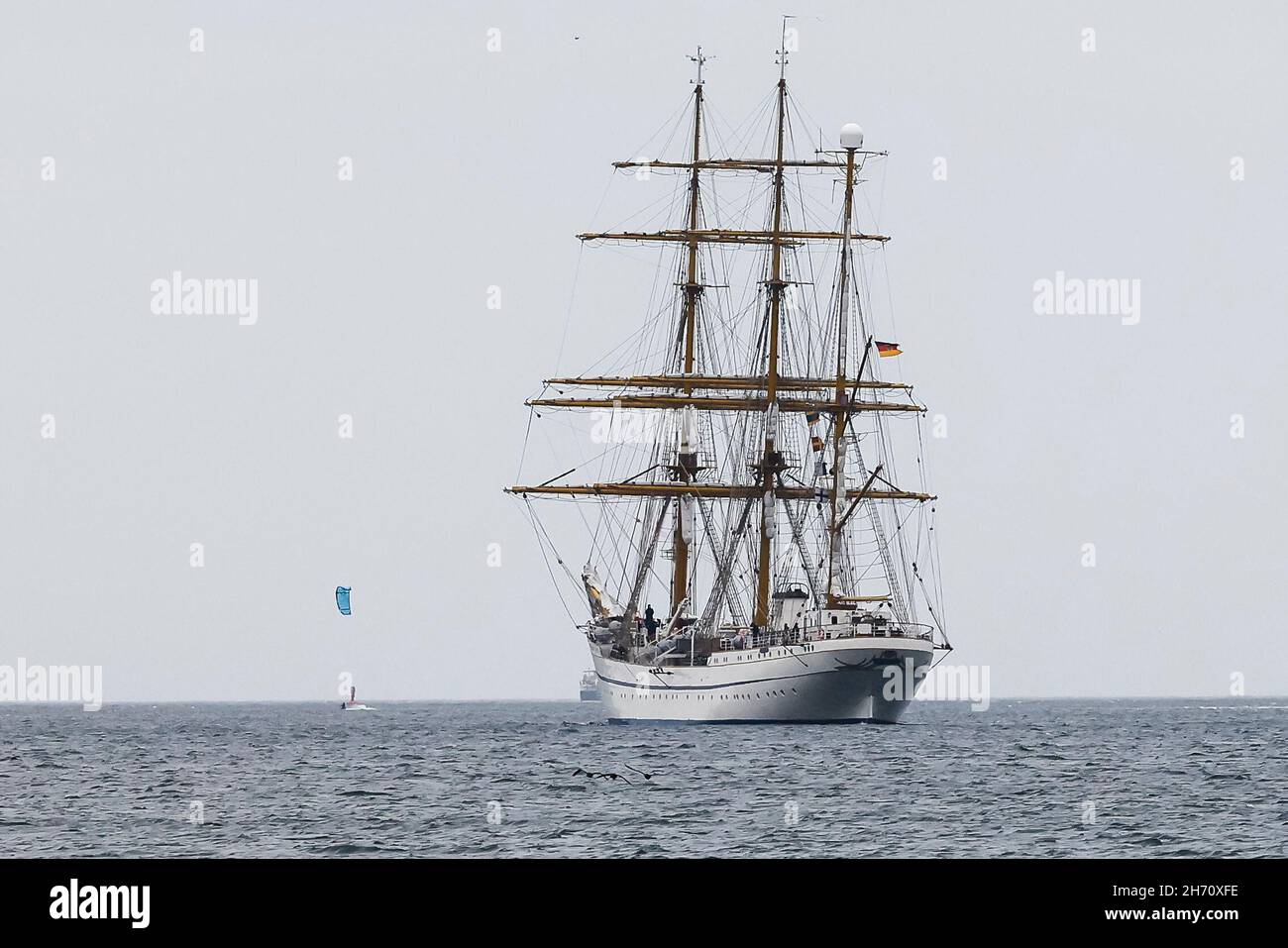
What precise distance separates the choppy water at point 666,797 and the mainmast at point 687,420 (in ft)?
70.9

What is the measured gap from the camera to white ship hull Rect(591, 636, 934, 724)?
10400 centimetres

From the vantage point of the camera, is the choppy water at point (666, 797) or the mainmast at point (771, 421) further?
the mainmast at point (771, 421)

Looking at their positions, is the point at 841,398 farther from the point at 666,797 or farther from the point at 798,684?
the point at 666,797

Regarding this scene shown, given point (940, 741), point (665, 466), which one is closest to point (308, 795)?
point (940, 741)

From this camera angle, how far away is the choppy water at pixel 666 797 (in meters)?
47.1

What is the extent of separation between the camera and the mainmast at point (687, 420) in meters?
120

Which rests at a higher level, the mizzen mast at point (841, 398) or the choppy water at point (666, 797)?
the mizzen mast at point (841, 398)

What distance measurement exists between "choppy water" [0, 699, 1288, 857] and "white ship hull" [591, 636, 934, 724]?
11.6 ft

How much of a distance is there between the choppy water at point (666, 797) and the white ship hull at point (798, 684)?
3534mm

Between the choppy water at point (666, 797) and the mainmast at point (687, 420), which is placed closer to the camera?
the choppy water at point (666, 797)

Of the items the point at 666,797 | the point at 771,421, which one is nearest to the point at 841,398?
the point at 771,421
